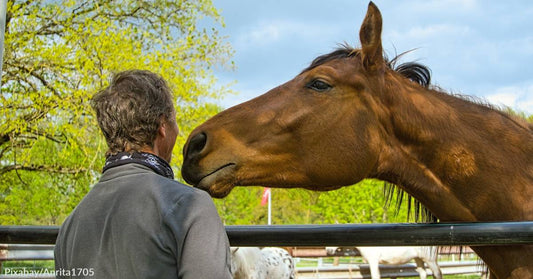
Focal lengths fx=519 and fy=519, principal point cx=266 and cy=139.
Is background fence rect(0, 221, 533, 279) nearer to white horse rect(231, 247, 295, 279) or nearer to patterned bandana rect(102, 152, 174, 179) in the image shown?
patterned bandana rect(102, 152, 174, 179)

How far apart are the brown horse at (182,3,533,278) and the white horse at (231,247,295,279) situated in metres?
7.09

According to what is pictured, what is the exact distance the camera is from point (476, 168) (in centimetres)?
Answer: 235

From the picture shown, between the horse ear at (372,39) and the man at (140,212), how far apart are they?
1.18 m

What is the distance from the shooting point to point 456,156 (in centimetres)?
238

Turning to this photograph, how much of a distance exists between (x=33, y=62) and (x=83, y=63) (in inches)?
51.5

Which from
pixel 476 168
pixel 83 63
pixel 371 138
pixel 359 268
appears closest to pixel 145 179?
pixel 371 138

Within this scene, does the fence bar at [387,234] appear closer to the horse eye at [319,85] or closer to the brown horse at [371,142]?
the brown horse at [371,142]

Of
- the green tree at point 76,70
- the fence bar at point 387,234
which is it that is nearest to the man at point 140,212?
the fence bar at point 387,234

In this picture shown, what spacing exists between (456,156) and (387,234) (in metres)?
0.63

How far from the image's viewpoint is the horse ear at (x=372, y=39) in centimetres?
247

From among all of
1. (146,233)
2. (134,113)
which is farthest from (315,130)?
(146,233)

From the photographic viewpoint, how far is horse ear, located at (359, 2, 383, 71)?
2475 millimetres

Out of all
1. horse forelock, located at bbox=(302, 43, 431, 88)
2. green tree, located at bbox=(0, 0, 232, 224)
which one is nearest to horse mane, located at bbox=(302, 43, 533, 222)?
horse forelock, located at bbox=(302, 43, 431, 88)

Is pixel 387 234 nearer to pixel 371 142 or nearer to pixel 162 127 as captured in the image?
pixel 371 142
